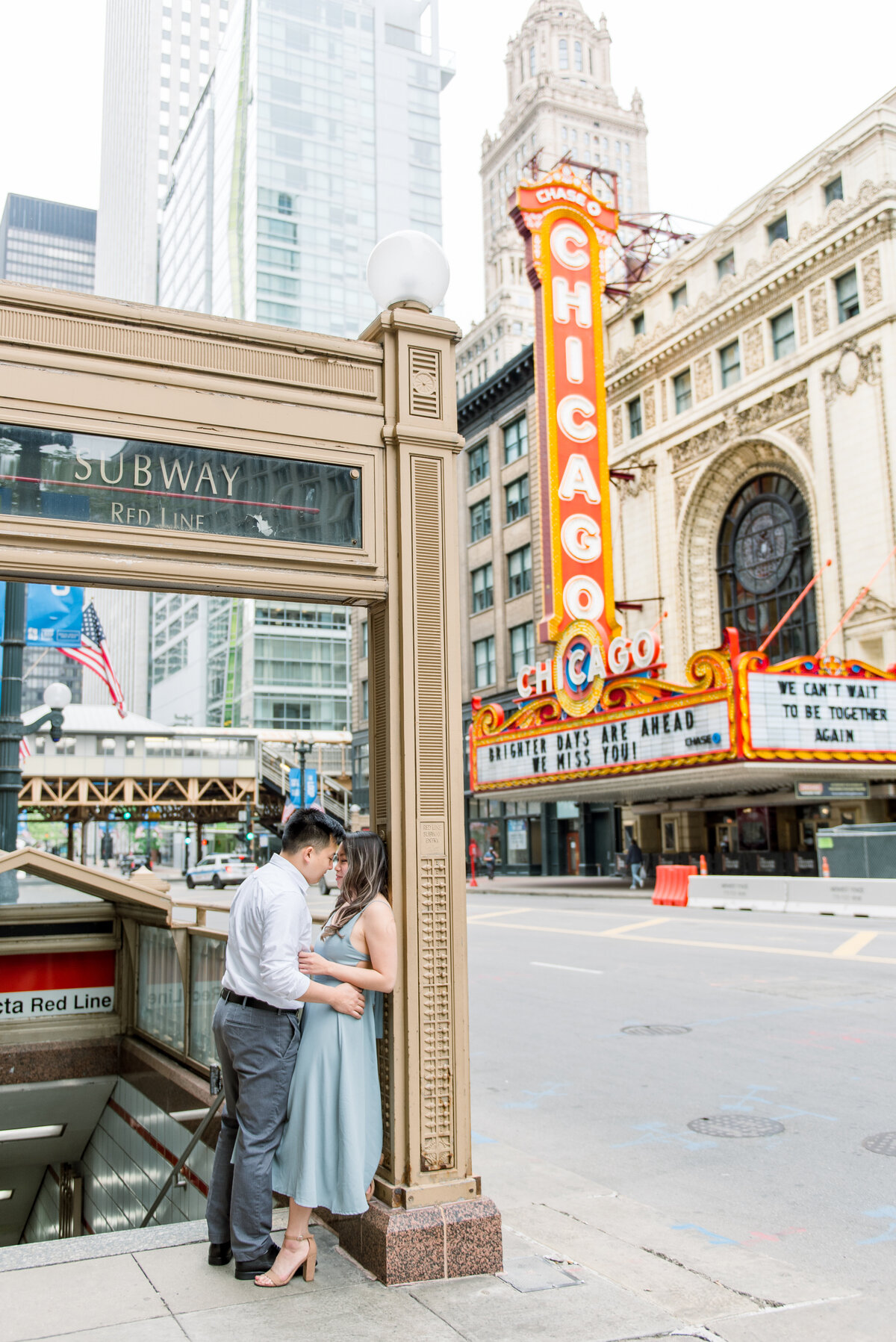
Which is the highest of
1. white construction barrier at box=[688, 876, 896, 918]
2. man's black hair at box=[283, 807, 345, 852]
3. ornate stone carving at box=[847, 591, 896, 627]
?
ornate stone carving at box=[847, 591, 896, 627]

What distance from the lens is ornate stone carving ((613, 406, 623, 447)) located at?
42.2 metres

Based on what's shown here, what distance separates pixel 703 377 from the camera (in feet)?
124

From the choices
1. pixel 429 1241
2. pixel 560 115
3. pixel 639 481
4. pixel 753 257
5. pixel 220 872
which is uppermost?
pixel 560 115

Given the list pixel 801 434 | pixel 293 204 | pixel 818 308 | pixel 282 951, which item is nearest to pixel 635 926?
pixel 282 951

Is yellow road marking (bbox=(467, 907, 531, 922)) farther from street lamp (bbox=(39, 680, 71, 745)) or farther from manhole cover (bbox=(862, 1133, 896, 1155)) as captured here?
manhole cover (bbox=(862, 1133, 896, 1155))

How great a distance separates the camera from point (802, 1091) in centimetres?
787

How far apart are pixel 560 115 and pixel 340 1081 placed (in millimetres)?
140887

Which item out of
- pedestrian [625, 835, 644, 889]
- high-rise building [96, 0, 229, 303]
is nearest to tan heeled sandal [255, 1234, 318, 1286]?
pedestrian [625, 835, 644, 889]

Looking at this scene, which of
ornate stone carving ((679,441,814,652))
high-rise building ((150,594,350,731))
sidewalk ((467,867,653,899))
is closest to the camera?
sidewalk ((467,867,653,899))

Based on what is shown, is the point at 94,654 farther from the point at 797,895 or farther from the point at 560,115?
the point at 560,115

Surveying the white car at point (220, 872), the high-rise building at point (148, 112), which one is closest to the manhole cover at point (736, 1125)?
the white car at point (220, 872)

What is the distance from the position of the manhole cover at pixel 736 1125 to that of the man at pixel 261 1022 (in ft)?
12.6

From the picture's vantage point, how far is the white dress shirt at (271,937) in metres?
4.06

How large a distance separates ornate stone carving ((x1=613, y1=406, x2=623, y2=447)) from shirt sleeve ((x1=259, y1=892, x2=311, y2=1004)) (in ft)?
131
